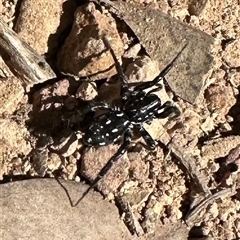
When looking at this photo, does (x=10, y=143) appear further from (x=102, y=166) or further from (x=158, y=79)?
(x=158, y=79)

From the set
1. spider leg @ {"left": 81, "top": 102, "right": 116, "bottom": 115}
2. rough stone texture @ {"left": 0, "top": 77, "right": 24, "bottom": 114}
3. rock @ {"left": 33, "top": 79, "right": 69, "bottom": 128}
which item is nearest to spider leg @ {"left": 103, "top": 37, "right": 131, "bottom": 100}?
spider leg @ {"left": 81, "top": 102, "right": 116, "bottom": 115}

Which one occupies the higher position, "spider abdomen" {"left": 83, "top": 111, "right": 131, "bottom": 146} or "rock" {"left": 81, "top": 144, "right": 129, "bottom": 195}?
"spider abdomen" {"left": 83, "top": 111, "right": 131, "bottom": 146}

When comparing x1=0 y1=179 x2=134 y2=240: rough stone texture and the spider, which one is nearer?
x1=0 y1=179 x2=134 y2=240: rough stone texture

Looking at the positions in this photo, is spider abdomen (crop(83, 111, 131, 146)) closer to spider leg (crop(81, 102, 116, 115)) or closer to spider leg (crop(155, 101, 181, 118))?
spider leg (crop(81, 102, 116, 115))

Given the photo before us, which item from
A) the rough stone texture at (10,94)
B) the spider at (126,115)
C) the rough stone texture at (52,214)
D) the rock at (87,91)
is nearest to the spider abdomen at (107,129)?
the spider at (126,115)

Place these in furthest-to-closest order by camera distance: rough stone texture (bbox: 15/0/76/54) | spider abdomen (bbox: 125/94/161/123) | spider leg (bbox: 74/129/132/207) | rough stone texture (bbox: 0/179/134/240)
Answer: spider abdomen (bbox: 125/94/161/123) < rough stone texture (bbox: 15/0/76/54) < spider leg (bbox: 74/129/132/207) < rough stone texture (bbox: 0/179/134/240)

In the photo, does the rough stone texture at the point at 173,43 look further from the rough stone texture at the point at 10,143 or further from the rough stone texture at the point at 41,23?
the rough stone texture at the point at 10,143

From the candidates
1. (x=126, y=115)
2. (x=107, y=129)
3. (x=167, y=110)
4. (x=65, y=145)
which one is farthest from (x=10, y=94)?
(x=167, y=110)
